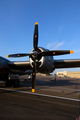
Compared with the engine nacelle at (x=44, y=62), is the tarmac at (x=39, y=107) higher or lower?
lower

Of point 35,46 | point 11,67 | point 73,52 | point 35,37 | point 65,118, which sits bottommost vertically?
point 65,118

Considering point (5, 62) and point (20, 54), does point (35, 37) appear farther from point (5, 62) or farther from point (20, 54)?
point (5, 62)

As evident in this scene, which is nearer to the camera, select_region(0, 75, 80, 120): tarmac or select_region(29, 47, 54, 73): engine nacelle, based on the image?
select_region(0, 75, 80, 120): tarmac

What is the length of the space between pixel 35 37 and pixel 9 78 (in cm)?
621

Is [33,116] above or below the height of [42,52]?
below

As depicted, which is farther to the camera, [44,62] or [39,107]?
[44,62]

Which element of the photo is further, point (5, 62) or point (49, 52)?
point (5, 62)

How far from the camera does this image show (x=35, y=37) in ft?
31.7

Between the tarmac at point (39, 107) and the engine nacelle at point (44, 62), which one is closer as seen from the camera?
the tarmac at point (39, 107)

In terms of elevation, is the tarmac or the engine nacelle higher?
the engine nacelle

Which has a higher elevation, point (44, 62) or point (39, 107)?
point (44, 62)

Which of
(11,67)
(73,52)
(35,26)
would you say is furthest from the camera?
(11,67)

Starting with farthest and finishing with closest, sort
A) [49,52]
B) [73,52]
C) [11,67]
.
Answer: [11,67]
[49,52]
[73,52]

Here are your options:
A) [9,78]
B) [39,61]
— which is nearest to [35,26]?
[39,61]
